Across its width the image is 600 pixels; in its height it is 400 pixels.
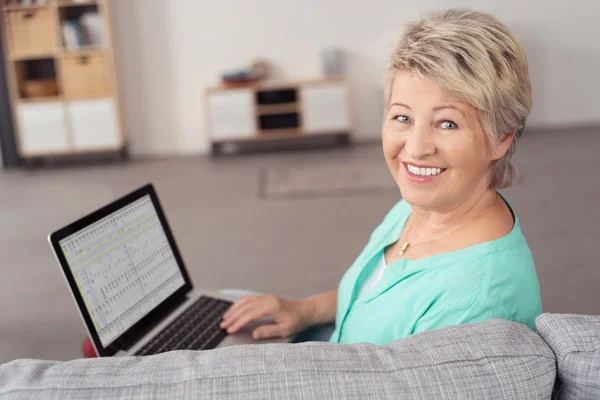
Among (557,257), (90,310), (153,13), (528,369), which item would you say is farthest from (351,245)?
(153,13)

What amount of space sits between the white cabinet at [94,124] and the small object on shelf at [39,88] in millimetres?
249

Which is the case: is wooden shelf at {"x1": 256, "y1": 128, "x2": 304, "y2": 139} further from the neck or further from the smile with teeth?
the smile with teeth

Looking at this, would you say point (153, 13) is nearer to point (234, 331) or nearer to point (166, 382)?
point (234, 331)

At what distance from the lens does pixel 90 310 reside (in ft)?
4.42

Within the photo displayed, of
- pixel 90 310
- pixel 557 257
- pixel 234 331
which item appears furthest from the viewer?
pixel 557 257

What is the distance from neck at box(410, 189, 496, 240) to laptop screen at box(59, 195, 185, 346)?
605 millimetres

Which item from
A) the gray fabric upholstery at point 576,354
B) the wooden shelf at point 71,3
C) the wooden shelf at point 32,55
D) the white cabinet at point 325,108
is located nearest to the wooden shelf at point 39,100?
the wooden shelf at point 32,55

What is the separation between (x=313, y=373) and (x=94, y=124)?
212 inches

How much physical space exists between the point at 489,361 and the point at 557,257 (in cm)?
271

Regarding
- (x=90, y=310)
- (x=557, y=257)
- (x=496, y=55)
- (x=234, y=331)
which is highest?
(x=496, y=55)

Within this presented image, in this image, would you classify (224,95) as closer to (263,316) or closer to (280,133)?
(280,133)

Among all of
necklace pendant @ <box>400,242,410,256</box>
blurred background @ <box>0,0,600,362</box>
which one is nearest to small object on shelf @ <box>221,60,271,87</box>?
blurred background @ <box>0,0,600,362</box>

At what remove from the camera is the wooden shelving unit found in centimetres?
567

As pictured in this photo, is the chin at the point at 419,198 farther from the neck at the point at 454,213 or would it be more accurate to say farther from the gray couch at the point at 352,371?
the gray couch at the point at 352,371
